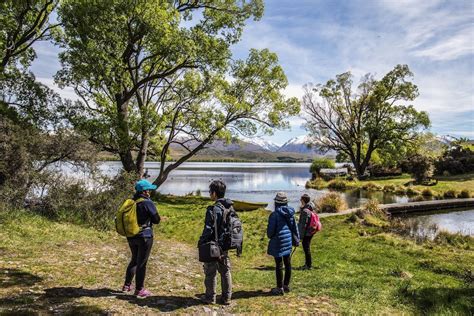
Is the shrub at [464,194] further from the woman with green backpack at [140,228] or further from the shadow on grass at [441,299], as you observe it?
the woman with green backpack at [140,228]

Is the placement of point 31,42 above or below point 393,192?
above

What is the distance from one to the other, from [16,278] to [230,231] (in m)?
4.68

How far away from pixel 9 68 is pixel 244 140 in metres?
16.7

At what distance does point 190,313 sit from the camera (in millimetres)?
6324

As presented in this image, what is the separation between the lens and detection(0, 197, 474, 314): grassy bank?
669cm

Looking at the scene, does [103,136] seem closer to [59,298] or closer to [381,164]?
[59,298]

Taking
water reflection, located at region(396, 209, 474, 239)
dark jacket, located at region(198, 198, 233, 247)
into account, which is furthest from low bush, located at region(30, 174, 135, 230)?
water reflection, located at region(396, 209, 474, 239)

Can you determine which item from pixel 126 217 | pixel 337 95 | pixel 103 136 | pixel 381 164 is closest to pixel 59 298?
pixel 126 217

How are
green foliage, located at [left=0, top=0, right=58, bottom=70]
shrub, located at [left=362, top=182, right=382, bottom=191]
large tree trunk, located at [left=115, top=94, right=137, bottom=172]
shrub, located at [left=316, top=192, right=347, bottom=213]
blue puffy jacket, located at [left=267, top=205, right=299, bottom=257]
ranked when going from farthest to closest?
shrub, located at [left=362, top=182, right=382, bottom=191]
shrub, located at [left=316, top=192, right=347, bottom=213]
large tree trunk, located at [left=115, top=94, right=137, bottom=172]
green foliage, located at [left=0, top=0, right=58, bottom=70]
blue puffy jacket, located at [left=267, top=205, right=299, bottom=257]

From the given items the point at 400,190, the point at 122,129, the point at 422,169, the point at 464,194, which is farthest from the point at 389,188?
the point at 122,129

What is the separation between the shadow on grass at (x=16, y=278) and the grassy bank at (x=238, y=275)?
2 centimetres

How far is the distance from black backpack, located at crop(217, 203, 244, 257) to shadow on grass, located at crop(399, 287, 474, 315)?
149 inches

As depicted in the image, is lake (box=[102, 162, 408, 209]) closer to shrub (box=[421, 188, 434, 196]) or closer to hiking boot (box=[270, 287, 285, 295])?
shrub (box=[421, 188, 434, 196])

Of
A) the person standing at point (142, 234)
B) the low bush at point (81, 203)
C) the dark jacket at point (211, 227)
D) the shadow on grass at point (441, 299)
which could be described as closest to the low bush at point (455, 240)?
the shadow on grass at point (441, 299)
